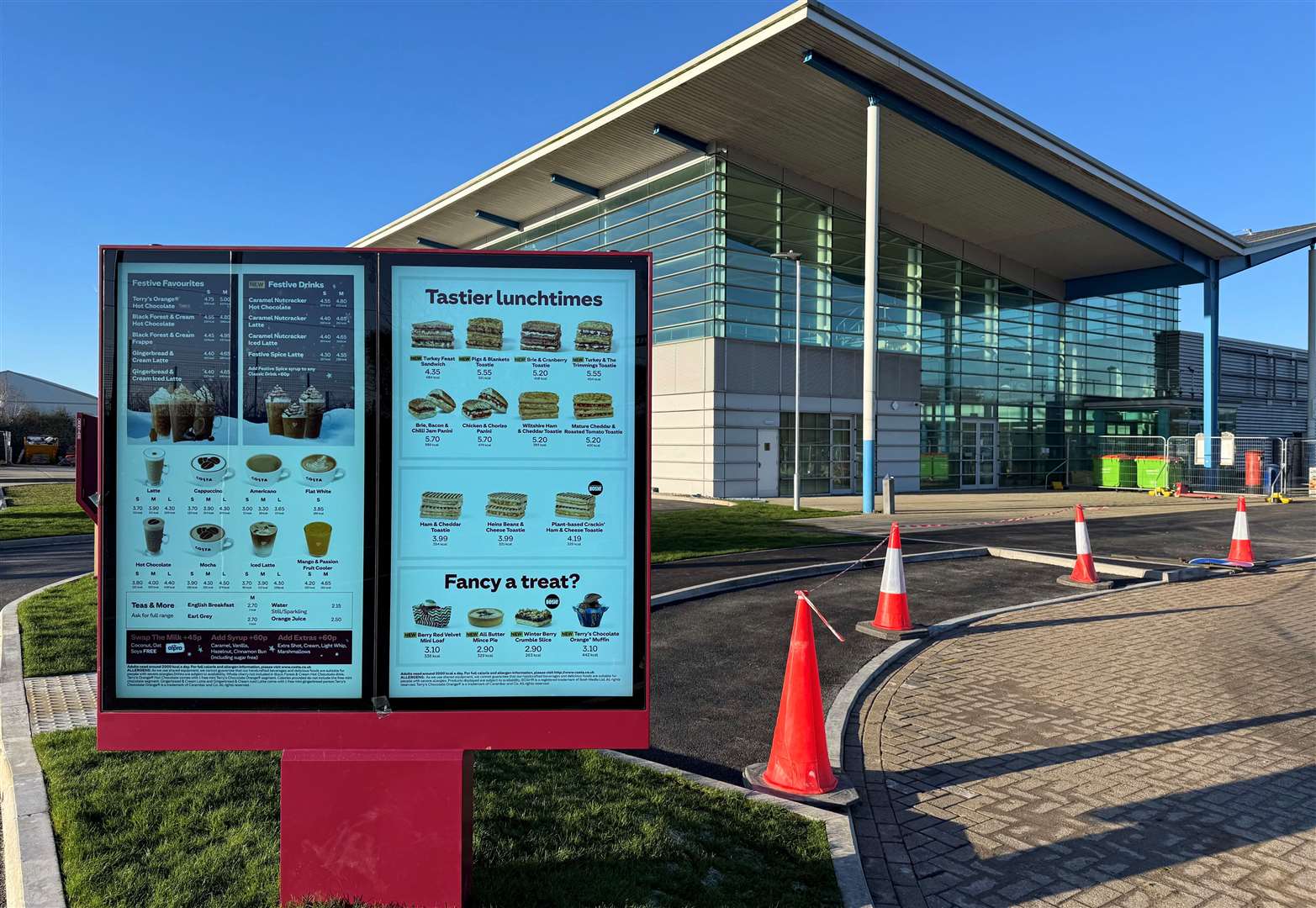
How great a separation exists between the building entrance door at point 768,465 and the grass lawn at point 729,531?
13.8 feet

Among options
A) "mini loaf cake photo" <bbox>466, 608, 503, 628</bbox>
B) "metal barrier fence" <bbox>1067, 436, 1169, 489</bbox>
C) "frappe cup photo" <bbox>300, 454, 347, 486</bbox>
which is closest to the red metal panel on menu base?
"mini loaf cake photo" <bbox>466, 608, 503, 628</bbox>

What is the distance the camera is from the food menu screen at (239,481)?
2.98 m

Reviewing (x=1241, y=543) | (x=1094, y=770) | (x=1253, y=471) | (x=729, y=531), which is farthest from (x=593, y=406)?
(x=1253, y=471)

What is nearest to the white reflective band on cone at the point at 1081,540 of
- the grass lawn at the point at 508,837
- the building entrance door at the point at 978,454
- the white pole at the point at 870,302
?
the grass lawn at the point at 508,837

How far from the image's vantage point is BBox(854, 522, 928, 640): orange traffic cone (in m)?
7.57

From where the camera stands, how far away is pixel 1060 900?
10.8 feet

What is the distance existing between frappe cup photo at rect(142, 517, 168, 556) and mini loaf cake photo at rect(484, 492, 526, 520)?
3.86 ft

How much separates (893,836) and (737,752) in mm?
1202

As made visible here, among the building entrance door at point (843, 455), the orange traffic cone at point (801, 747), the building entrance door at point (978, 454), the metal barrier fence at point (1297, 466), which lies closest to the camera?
the orange traffic cone at point (801, 747)

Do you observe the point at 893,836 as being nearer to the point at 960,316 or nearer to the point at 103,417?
the point at 103,417

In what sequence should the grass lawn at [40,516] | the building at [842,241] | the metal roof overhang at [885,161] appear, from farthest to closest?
the building at [842,241] → the metal roof overhang at [885,161] → the grass lawn at [40,516]

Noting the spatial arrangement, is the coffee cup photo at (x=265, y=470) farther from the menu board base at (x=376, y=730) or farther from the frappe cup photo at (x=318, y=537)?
the menu board base at (x=376, y=730)

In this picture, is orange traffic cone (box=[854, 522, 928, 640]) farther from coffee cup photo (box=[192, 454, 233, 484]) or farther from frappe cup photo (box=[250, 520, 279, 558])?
coffee cup photo (box=[192, 454, 233, 484])

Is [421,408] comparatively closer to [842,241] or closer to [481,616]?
[481,616]
